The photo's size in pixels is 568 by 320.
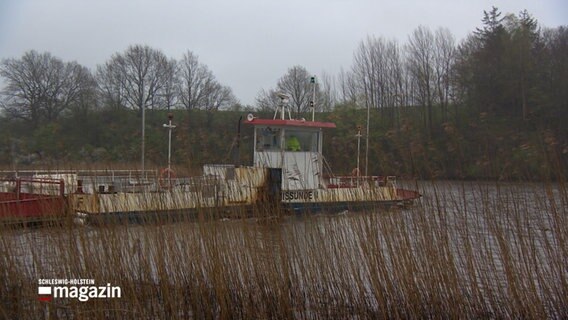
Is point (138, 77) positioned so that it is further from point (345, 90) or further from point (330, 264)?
point (330, 264)

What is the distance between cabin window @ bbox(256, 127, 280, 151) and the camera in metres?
14.5

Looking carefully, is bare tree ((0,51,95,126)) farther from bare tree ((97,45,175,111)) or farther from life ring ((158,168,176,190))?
life ring ((158,168,176,190))

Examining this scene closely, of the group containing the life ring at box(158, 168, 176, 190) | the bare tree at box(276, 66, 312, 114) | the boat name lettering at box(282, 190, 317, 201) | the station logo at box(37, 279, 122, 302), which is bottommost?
the station logo at box(37, 279, 122, 302)

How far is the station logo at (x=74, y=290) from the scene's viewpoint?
13.5 feet

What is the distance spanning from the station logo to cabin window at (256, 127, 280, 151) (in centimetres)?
1036

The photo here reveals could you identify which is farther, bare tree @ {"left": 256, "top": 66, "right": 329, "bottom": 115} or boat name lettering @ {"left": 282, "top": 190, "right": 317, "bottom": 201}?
bare tree @ {"left": 256, "top": 66, "right": 329, "bottom": 115}

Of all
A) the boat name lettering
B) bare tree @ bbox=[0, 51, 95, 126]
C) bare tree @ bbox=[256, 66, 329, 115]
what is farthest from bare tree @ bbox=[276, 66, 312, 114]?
the boat name lettering

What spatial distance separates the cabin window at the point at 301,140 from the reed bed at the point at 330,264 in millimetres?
9954

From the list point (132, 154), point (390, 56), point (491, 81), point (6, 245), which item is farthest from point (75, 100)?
point (6, 245)

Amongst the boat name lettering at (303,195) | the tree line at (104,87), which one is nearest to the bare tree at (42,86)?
the tree line at (104,87)

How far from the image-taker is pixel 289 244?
177 inches

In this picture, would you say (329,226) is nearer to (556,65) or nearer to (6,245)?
(6,245)

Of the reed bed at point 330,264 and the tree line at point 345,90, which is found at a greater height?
the tree line at point 345,90

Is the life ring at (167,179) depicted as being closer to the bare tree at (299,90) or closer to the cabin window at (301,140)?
the cabin window at (301,140)
